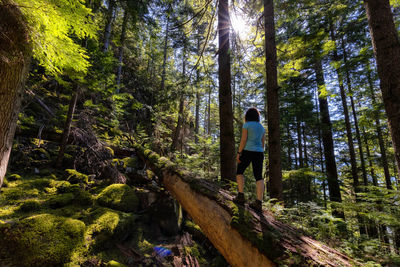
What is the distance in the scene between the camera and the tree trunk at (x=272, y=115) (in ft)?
18.3

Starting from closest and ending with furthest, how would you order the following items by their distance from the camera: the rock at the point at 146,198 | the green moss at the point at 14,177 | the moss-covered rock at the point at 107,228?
the moss-covered rock at the point at 107,228, the green moss at the point at 14,177, the rock at the point at 146,198

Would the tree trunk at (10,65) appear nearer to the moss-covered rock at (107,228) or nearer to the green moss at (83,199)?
the green moss at (83,199)

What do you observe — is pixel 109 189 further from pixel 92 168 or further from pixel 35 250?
pixel 35 250

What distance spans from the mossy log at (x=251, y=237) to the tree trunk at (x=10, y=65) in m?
4.08

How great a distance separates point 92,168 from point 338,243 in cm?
864

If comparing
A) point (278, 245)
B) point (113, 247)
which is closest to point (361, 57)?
point (278, 245)

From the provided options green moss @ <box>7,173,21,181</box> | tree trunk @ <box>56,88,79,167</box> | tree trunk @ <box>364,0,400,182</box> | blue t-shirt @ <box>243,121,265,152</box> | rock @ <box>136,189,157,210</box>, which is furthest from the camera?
tree trunk @ <box>56,88,79,167</box>

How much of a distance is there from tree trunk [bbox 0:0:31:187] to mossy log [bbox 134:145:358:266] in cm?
408

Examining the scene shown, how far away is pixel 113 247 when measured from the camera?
4.08m

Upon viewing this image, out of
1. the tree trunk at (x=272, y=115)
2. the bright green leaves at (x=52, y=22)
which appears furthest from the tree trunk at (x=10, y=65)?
the tree trunk at (x=272, y=115)

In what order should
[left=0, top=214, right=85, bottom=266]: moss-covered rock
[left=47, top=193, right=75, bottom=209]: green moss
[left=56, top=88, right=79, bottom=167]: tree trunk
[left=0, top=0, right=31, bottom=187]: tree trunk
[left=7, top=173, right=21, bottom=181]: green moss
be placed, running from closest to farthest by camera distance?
[left=0, top=214, right=85, bottom=266]: moss-covered rock < [left=0, top=0, right=31, bottom=187]: tree trunk < [left=47, top=193, right=75, bottom=209]: green moss < [left=7, top=173, right=21, bottom=181]: green moss < [left=56, top=88, right=79, bottom=167]: tree trunk

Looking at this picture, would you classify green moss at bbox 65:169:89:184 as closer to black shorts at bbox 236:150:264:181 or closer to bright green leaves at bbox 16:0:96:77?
bright green leaves at bbox 16:0:96:77

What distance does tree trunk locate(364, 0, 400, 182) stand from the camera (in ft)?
10.8

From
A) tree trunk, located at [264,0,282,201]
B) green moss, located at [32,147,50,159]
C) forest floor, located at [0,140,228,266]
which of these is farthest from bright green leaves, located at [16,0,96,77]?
tree trunk, located at [264,0,282,201]
